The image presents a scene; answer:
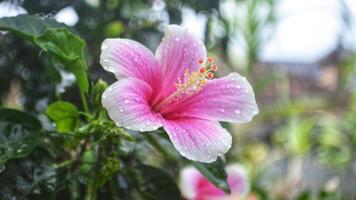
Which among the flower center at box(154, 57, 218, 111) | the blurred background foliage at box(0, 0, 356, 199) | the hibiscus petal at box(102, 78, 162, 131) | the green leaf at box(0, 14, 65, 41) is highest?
the green leaf at box(0, 14, 65, 41)

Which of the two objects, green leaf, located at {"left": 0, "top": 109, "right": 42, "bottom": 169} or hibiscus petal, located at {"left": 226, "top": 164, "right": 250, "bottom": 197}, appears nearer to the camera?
green leaf, located at {"left": 0, "top": 109, "right": 42, "bottom": 169}

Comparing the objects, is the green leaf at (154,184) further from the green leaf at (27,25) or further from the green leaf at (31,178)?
the green leaf at (27,25)

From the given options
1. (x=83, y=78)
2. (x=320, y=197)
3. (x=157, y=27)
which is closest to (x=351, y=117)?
(x=320, y=197)

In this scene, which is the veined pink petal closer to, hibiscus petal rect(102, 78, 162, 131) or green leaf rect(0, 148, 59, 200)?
hibiscus petal rect(102, 78, 162, 131)

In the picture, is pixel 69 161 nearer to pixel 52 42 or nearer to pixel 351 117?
pixel 52 42

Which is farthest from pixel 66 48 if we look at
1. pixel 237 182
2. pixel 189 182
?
pixel 237 182

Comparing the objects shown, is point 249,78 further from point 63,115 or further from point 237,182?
point 63,115

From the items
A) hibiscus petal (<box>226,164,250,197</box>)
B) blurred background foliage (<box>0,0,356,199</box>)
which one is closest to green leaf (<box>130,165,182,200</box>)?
blurred background foliage (<box>0,0,356,199</box>)
